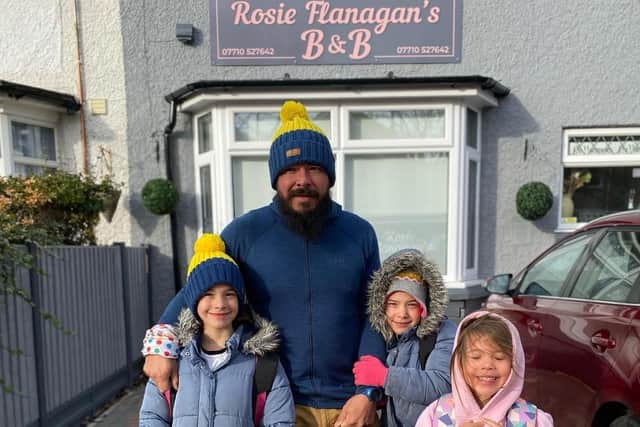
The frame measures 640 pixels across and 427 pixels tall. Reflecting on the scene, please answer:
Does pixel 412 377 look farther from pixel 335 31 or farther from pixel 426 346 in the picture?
pixel 335 31

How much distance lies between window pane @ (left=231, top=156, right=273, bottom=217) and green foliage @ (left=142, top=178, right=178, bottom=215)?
80 cm

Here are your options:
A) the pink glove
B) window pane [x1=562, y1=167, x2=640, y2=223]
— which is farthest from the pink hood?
window pane [x1=562, y1=167, x2=640, y2=223]

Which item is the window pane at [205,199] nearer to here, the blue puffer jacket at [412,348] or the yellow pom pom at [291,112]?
the yellow pom pom at [291,112]

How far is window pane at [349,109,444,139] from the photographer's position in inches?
198

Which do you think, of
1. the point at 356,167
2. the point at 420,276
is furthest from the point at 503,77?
the point at 420,276

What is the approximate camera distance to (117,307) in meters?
3.96

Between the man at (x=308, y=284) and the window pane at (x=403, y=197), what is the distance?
3.52 m

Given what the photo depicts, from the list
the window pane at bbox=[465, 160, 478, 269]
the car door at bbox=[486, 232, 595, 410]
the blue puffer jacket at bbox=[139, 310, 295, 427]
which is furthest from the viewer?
the window pane at bbox=[465, 160, 478, 269]

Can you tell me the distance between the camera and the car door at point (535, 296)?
2.40 m

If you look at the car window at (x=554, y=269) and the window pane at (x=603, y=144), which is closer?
the car window at (x=554, y=269)

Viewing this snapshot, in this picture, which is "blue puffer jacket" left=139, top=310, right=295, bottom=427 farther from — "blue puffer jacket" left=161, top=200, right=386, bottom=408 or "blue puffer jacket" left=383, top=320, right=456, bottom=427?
"blue puffer jacket" left=383, top=320, right=456, bottom=427

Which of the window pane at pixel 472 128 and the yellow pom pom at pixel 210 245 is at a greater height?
the window pane at pixel 472 128

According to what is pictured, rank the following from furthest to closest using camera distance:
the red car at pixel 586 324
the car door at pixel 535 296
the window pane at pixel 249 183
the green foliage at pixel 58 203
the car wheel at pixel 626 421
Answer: the window pane at pixel 249 183 < the green foliage at pixel 58 203 < the car door at pixel 535 296 < the red car at pixel 586 324 < the car wheel at pixel 626 421

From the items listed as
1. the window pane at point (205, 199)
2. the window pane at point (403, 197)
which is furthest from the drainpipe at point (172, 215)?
the window pane at point (403, 197)
